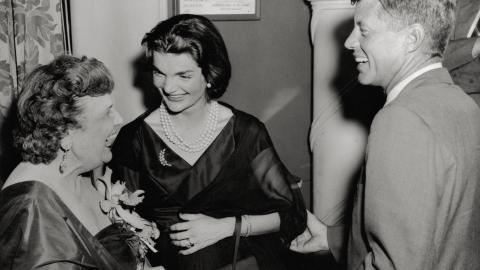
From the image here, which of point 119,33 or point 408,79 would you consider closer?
point 408,79

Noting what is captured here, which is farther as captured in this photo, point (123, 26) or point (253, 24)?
point (253, 24)

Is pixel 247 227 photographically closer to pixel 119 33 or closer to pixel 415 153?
pixel 415 153

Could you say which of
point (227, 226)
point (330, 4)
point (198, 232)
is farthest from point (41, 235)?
point (330, 4)

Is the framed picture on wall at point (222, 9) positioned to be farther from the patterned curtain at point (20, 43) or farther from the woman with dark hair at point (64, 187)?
the woman with dark hair at point (64, 187)

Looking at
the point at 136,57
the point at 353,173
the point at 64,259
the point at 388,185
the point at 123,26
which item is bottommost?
the point at 353,173

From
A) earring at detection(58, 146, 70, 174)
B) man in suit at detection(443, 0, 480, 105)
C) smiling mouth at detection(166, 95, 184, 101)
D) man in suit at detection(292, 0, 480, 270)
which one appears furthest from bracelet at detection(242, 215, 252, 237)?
man in suit at detection(443, 0, 480, 105)

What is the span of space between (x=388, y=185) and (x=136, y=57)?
2.13 metres

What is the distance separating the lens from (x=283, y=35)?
3.43 m

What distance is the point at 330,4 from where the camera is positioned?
10.2ft

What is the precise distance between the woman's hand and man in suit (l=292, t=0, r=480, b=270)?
77cm

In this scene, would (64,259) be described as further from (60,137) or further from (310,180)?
(310,180)

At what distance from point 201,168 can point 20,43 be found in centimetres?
113

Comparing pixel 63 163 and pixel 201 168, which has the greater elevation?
pixel 63 163

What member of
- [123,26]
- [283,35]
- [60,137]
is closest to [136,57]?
[123,26]
